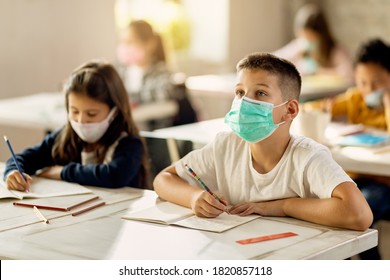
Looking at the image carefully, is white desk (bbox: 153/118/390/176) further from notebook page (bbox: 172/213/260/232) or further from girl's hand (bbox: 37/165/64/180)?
notebook page (bbox: 172/213/260/232)

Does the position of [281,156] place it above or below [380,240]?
above

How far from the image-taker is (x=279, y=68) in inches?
87.3

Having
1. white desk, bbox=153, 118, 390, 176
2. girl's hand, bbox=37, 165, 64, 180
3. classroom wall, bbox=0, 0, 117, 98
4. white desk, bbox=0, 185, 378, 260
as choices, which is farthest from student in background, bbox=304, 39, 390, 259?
classroom wall, bbox=0, 0, 117, 98

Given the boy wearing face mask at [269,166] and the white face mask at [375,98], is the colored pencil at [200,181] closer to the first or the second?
the boy wearing face mask at [269,166]

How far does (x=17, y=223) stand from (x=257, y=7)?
16.9 ft

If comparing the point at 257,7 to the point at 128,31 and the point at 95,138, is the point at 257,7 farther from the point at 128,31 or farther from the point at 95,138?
the point at 95,138

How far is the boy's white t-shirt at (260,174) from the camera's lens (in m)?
2.13

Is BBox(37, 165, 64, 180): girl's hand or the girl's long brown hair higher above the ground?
the girl's long brown hair

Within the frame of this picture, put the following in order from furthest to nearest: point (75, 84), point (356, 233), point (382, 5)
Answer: point (382, 5), point (75, 84), point (356, 233)

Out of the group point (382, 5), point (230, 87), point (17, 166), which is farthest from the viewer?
point (382, 5)

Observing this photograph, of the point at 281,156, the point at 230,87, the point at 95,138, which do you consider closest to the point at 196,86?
the point at 230,87

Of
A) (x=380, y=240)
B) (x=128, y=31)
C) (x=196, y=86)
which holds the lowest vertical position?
(x=380, y=240)

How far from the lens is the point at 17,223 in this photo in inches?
84.0

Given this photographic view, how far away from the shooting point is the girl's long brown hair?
279 cm
